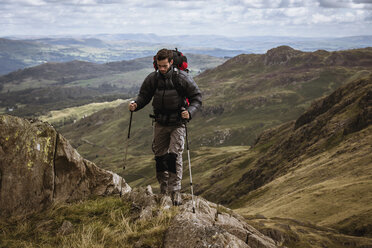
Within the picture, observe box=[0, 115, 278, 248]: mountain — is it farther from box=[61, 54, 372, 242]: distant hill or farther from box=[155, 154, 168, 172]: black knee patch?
box=[61, 54, 372, 242]: distant hill

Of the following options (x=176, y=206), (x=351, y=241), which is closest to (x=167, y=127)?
(x=176, y=206)

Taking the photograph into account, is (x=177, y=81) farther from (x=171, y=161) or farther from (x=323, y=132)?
(x=323, y=132)

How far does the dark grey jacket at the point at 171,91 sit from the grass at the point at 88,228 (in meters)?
4.05

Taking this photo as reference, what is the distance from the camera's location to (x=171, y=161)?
14.0 meters

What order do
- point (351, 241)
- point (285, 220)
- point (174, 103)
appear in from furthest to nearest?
point (285, 220), point (351, 241), point (174, 103)

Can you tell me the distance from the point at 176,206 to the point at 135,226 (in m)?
2.59

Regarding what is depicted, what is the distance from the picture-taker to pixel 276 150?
105 meters

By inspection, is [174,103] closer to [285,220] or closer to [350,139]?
[285,220]

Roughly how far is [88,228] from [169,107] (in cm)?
554

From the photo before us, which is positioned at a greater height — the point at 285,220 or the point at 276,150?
the point at 285,220

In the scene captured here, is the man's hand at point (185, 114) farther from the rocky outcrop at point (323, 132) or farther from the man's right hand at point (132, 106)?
the rocky outcrop at point (323, 132)

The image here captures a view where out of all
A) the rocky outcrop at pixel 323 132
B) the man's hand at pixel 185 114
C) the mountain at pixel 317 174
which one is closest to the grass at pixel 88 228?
the man's hand at pixel 185 114

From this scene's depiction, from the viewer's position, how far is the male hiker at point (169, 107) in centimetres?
1323

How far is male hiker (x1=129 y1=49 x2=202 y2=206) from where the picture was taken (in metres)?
13.2
